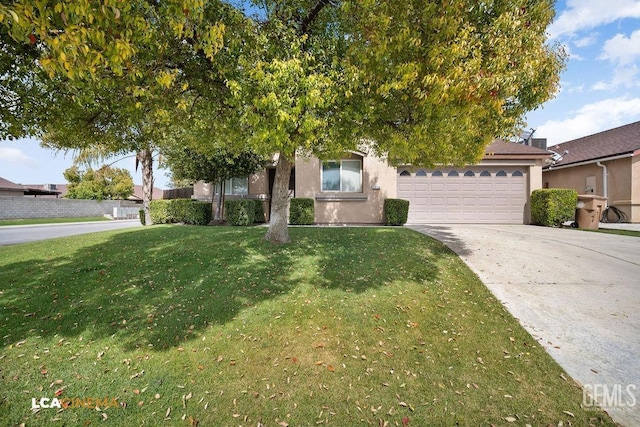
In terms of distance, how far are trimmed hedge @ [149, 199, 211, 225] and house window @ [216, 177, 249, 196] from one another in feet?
5.54

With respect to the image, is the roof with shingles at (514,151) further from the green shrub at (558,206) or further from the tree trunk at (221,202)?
the tree trunk at (221,202)

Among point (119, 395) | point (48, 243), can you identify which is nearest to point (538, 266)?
point (119, 395)

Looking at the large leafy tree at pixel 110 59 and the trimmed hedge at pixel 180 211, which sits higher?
the large leafy tree at pixel 110 59

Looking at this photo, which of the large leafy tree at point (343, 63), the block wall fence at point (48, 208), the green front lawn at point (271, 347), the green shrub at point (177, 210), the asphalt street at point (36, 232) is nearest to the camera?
the green front lawn at point (271, 347)

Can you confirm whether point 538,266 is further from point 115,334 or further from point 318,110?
point 115,334

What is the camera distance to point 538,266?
20.5 feet

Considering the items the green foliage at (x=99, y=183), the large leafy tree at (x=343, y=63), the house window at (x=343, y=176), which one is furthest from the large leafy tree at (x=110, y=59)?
the green foliage at (x=99, y=183)

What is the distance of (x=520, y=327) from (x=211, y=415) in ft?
12.8

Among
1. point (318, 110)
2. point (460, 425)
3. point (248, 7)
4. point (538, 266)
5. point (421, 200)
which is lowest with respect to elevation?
point (460, 425)

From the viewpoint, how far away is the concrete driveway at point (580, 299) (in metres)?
2.97

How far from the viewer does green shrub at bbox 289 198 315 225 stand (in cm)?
1316

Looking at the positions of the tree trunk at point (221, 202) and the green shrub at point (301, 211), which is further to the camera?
the tree trunk at point (221, 202)

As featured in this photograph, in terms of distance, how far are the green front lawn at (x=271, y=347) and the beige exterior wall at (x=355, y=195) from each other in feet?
24.6

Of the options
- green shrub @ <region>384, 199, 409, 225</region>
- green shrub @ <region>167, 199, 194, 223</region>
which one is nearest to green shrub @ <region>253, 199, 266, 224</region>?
green shrub @ <region>167, 199, 194, 223</region>
